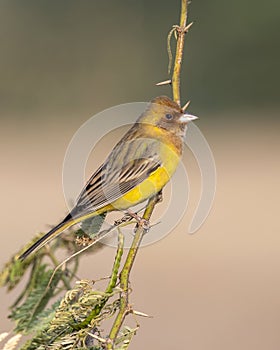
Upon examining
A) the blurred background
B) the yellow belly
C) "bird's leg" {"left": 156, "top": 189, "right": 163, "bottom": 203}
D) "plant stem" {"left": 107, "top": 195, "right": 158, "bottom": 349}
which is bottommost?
"plant stem" {"left": 107, "top": 195, "right": 158, "bottom": 349}

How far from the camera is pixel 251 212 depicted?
15.1 meters

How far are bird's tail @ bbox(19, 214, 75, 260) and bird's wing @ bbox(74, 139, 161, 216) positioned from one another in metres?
0.39

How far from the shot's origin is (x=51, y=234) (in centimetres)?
263

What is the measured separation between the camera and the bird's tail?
242 cm

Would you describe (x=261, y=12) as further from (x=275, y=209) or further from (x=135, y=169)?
(x=135, y=169)

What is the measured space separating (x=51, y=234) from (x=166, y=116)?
1155 millimetres

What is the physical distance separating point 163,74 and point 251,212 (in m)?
4.53

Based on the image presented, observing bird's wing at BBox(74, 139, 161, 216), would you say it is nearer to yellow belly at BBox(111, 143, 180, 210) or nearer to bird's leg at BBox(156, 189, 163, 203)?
yellow belly at BBox(111, 143, 180, 210)

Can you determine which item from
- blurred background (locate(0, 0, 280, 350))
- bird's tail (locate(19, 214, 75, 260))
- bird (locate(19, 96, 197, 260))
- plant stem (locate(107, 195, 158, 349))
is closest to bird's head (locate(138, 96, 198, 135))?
bird (locate(19, 96, 197, 260))

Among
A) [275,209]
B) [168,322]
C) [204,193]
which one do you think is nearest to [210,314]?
[168,322]

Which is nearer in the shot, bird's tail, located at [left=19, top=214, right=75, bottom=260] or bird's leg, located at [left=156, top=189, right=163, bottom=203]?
bird's tail, located at [left=19, top=214, right=75, bottom=260]

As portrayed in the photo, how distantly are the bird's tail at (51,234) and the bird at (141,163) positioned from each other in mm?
122

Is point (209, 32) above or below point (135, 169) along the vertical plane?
above

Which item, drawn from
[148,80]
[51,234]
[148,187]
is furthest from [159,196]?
[148,80]
